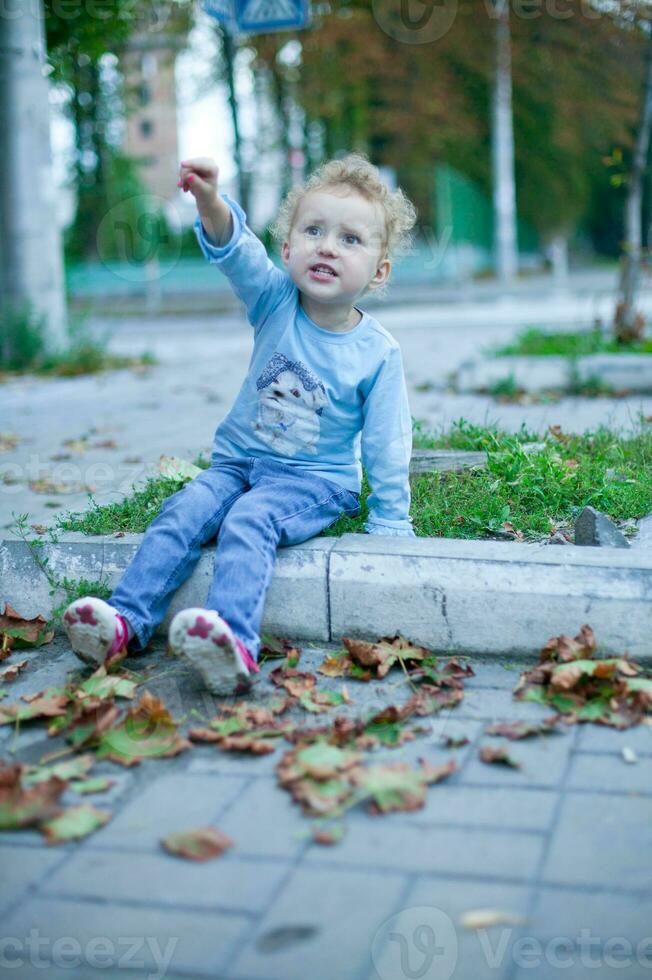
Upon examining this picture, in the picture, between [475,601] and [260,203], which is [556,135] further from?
[475,601]

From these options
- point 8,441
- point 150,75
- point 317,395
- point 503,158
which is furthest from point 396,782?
point 150,75

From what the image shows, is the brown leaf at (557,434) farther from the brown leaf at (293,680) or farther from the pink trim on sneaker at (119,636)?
the pink trim on sneaker at (119,636)

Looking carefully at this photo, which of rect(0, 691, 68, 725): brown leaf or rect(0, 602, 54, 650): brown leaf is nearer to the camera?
rect(0, 691, 68, 725): brown leaf

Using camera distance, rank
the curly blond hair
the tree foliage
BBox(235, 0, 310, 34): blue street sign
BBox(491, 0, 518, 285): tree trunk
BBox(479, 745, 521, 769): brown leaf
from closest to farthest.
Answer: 1. BBox(479, 745, 521, 769): brown leaf
2. the curly blond hair
3. BBox(235, 0, 310, 34): blue street sign
4. the tree foliage
5. BBox(491, 0, 518, 285): tree trunk

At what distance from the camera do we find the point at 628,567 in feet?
9.98

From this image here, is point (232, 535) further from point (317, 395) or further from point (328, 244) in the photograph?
point (328, 244)

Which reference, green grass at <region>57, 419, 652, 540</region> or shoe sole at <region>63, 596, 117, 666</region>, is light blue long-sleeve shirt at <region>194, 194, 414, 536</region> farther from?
shoe sole at <region>63, 596, 117, 666</region>

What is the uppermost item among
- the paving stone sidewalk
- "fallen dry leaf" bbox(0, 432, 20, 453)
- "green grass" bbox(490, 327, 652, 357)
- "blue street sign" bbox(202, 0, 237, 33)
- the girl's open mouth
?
"blue street sign" bbox(202, 0, 237, 33)

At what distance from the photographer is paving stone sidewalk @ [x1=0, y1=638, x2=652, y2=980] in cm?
185

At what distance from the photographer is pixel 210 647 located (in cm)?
279

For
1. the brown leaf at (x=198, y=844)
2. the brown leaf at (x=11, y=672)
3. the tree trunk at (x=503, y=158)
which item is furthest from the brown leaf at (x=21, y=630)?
the tree trunk at (x=503, y=158)

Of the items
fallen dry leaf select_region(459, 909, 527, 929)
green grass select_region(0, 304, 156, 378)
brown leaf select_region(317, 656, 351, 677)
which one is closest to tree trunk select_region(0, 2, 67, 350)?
green grass select_region(0, 304, 156, 378)

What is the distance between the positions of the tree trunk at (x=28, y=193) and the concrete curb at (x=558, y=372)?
395 cm

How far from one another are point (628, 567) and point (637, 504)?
0.82 metres
